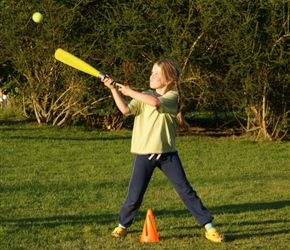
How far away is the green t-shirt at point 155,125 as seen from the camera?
6492mm

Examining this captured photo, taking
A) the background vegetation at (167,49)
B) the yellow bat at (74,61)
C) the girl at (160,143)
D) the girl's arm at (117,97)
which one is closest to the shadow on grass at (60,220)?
the girl at (160,143)

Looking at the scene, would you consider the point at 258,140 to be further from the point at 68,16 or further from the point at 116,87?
the point at 116,87

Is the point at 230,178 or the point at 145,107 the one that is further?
the point at 230,178

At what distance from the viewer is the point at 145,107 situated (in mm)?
6605

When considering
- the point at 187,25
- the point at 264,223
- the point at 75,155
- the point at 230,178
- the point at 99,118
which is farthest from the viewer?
the point at 99,118

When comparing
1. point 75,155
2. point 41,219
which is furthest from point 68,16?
point 41,219

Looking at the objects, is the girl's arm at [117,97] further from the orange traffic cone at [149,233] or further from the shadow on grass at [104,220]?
the shadow on grass at [104,220]

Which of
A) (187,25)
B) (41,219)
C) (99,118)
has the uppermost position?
(187,25)

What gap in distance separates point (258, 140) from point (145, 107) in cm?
879

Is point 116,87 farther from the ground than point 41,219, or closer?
farther from the ground

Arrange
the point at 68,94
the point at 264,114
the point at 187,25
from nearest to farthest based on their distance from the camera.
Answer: the point at 187,25, the point at 264,114, the point at 68,94

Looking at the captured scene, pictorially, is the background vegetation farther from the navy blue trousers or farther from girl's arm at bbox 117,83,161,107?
girl's arm at bbox 117,83,161,107

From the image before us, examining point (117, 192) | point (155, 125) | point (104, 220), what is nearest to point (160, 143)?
point (155, 125)

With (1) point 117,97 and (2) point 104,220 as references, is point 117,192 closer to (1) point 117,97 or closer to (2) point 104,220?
(2) point 104,220
